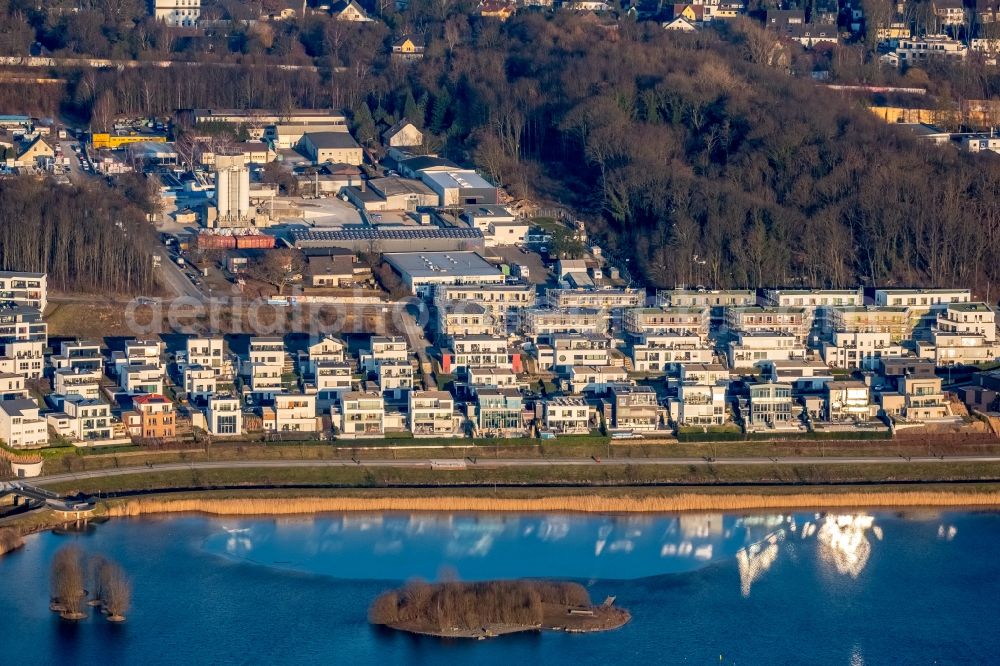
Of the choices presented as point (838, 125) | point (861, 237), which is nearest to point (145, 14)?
point (838, 125)

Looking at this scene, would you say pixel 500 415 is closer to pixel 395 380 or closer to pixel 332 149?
pixel 395 380

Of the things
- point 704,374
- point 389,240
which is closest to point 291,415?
point 704,374

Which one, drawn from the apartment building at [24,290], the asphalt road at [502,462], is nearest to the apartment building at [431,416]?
the asphalt road at [502,462]

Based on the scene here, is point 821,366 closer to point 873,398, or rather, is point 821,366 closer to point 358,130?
point 873,398

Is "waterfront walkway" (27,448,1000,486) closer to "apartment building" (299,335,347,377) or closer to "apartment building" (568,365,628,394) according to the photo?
"apartment building" (568,365,628,394)

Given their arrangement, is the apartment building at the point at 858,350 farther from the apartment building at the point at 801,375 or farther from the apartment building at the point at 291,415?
the apartment building at the point at 291,415

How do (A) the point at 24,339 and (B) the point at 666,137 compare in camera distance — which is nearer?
(A) the point at 24,339
